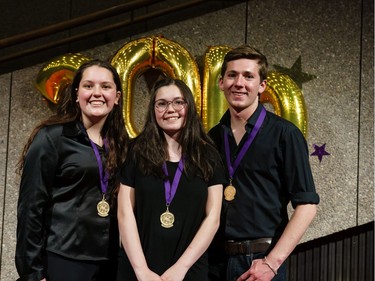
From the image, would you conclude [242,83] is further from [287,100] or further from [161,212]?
[287,100]

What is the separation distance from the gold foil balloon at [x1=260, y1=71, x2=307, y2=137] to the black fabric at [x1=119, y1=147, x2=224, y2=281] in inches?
59.8

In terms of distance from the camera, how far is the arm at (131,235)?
2.44 m

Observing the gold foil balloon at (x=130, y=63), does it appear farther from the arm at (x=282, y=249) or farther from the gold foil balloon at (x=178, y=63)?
the arm at (x=282, y=249)

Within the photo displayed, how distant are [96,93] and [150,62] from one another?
1.29 meters

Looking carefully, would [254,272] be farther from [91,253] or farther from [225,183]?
[91,253]

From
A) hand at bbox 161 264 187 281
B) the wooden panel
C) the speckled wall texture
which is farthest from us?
the speckled wall texture

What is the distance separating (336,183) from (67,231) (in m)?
2.19

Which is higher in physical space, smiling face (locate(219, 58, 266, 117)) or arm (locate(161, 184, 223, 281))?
smiling face (locate(219, 58, 266, 117))

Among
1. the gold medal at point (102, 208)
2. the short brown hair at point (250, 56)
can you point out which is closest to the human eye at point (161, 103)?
the short brown hair at point (250, 56)

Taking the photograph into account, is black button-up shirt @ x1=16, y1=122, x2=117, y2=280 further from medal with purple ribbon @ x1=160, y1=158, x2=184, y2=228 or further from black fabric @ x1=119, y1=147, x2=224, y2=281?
medal with purple ribbon @ x1=160, y1=158, x2=184, y2=228

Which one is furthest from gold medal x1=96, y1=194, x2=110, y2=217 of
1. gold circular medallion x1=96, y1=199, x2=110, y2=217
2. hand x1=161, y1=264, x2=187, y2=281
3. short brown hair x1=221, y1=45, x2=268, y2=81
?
short brown hair x1=221, y1=45, x2=268, y2=81

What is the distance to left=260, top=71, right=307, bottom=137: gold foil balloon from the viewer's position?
3951 mm

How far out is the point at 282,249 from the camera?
8.29 ft

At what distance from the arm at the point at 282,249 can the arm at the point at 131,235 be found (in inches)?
14.6
